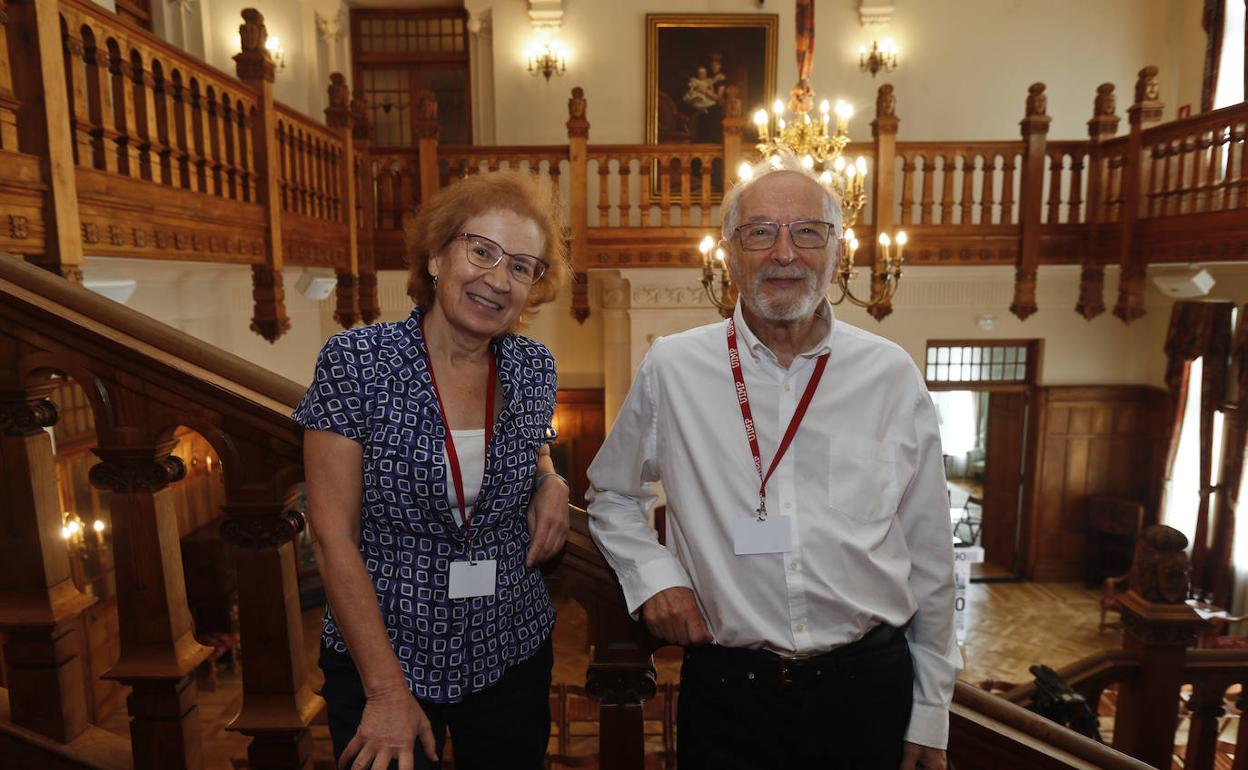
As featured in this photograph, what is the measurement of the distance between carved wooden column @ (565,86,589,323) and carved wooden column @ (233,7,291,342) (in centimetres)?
270

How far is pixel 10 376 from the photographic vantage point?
1.17m

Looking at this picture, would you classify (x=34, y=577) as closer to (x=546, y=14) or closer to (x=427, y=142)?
(x=427, y=142)

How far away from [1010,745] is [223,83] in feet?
16.8

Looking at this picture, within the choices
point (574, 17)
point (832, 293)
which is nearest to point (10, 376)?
point (832, 293)

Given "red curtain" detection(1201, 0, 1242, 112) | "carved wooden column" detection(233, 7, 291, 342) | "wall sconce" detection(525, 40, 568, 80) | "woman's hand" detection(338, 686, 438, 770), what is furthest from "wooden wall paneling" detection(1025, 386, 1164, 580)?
"woman's hand" detection(338, 686, 438, 770)

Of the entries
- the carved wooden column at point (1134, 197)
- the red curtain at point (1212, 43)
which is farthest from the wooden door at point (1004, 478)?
the red curtain at point (1212, 43)

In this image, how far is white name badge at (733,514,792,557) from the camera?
1384 millimetres

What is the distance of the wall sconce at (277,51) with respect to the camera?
8.33 metres

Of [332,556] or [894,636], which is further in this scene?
[894,636]

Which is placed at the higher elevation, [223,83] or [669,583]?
[223,83]

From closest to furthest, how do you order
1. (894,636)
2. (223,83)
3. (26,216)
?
(894,636), (26,216), (223,83)

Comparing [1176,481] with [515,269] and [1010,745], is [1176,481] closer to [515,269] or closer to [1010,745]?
[1010,745]

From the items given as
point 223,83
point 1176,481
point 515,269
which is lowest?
point 1176,481

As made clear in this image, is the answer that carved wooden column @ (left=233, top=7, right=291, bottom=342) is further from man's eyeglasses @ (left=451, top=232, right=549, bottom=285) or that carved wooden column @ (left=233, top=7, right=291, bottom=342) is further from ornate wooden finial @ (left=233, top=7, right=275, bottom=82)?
man's eyeglasses @ (left=451, top=232, right=549, bottom=285)
